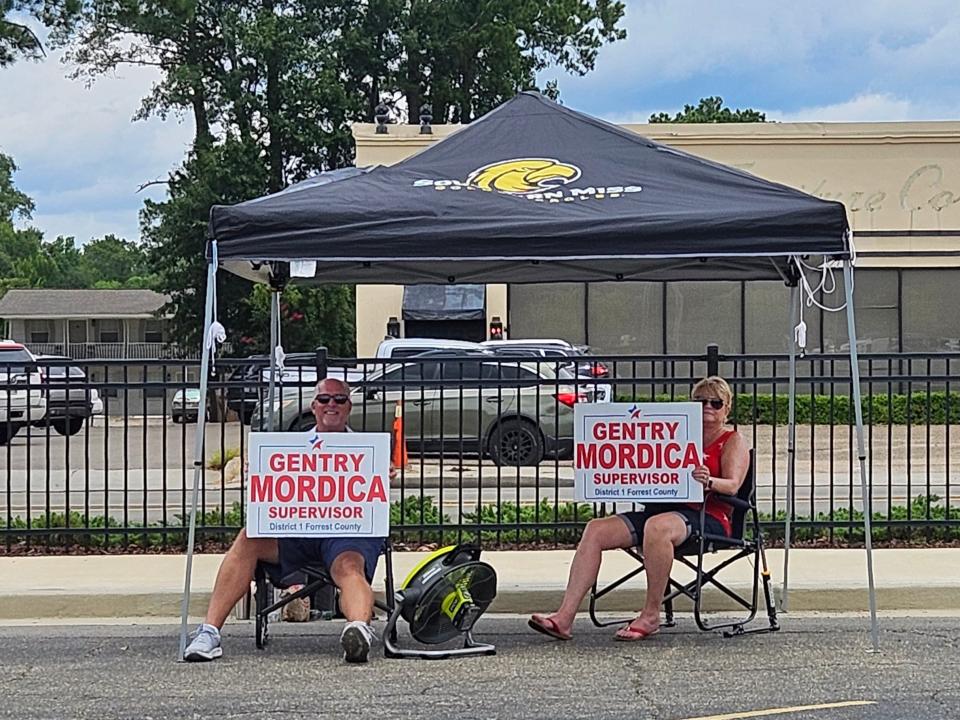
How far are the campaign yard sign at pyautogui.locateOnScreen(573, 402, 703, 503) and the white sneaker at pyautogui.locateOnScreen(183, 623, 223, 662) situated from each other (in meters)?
2.27

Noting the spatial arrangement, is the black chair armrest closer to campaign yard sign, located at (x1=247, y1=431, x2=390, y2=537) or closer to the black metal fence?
the black metal fence

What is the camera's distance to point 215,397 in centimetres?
968

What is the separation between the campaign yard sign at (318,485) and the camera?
22.0 feet

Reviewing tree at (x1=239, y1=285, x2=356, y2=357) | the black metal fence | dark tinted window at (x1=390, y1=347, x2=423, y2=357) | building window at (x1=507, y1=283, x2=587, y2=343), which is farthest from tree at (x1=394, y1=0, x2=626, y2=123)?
the black metal fence

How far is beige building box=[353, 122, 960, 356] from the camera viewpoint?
89.0 feet

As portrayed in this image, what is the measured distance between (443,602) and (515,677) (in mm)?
576

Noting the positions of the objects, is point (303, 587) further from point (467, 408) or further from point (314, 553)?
point (467, 408)

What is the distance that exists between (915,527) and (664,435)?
337cm

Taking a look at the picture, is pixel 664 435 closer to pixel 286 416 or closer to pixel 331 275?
pixel 331 275

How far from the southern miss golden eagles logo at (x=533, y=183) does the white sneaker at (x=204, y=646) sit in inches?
99.9

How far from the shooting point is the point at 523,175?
7125 mm

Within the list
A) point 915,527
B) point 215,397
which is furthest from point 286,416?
point 915,527

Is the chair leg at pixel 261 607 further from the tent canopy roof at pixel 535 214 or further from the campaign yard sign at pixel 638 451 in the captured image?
the campaign yard sign at pixel 638 451

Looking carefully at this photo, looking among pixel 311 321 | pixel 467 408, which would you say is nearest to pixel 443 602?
pixel 467 408
